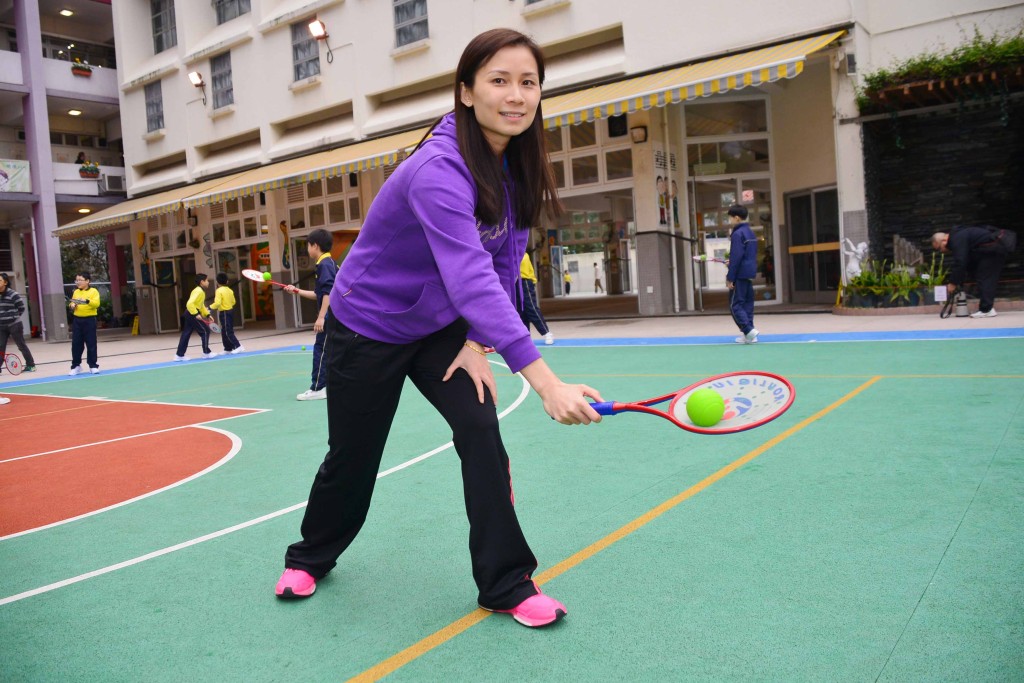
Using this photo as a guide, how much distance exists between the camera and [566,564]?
3674 millimetres

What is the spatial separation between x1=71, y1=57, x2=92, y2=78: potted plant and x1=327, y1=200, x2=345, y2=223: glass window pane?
520 inches

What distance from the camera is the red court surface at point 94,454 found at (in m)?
5.61

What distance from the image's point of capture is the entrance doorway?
60.1 feet

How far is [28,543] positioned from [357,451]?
8.65ft

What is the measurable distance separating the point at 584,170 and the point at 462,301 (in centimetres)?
1799

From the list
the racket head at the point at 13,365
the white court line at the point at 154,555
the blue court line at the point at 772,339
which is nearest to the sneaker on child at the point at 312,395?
the white court line at the point at 154,555

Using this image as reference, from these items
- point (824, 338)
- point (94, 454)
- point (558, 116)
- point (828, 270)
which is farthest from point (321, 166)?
point (94, 454)

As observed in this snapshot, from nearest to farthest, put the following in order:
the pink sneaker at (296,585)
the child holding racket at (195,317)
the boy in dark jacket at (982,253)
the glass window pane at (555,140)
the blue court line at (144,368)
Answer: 1. the pink sneaker at (296,585)
2. the boy in dark jacket at (982,253)
3. the blue court line at (144,368)
4. the child holding racket at (195,317)
5. the glass window pane at (555,140)

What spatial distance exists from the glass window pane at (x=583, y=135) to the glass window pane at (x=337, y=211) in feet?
25.6

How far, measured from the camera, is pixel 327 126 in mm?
23922

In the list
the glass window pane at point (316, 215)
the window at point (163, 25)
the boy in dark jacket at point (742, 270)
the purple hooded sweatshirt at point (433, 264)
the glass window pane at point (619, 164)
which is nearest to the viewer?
the purple hooded sweatshirt at point (433, 264)

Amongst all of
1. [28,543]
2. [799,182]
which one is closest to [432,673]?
[28,543]

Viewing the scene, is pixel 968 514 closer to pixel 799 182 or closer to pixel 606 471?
pixel 606 471

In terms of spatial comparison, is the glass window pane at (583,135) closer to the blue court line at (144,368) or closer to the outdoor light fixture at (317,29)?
the outdoor light fixture at (317,29)
